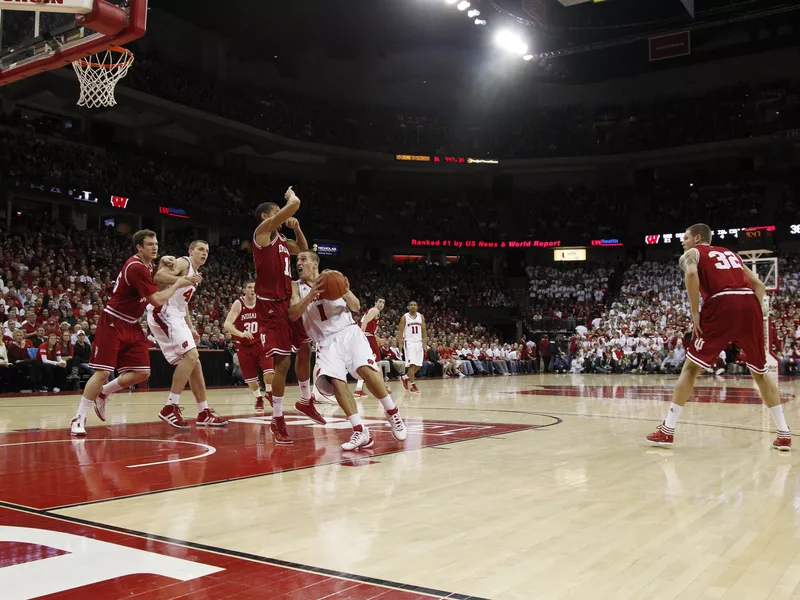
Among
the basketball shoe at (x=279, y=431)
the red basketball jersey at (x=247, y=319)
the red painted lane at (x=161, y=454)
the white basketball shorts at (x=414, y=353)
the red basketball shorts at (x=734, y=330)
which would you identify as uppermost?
the red basketball jersey at (x=247, y=319)

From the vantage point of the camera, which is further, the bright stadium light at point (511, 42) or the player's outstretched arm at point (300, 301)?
the bright stadium light at point (511, 42)

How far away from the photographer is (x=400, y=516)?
3.73 meters

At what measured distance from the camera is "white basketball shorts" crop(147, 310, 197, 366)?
7965 millimetres

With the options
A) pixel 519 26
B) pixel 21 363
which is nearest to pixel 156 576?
pixel 21 363

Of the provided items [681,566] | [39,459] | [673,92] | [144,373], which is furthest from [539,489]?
[673,92]

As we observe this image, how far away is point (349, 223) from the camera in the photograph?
1396 inches

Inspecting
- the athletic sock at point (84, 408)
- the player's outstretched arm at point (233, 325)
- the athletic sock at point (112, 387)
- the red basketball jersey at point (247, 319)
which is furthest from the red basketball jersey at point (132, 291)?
the red basketball jersey at point (247, 319)

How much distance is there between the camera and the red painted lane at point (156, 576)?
2529mm

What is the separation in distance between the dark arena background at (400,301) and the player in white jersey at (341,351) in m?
0.03

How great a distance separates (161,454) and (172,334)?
2345 millimetres

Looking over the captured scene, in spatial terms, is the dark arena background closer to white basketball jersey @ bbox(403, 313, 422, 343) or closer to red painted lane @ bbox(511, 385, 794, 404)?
white basketball jersey @ bbox(403, 313, 422, 343)

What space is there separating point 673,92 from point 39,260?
33.1 meters

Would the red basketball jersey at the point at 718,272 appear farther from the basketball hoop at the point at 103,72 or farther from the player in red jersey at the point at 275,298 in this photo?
the basketball hoop at the point at 103,72

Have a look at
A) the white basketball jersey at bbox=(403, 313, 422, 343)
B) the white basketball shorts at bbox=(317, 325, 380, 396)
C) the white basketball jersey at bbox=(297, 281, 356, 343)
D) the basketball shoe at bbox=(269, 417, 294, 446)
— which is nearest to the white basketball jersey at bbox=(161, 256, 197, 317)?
the white basketball jersey at bbox=(297, 281, 356, 343)
